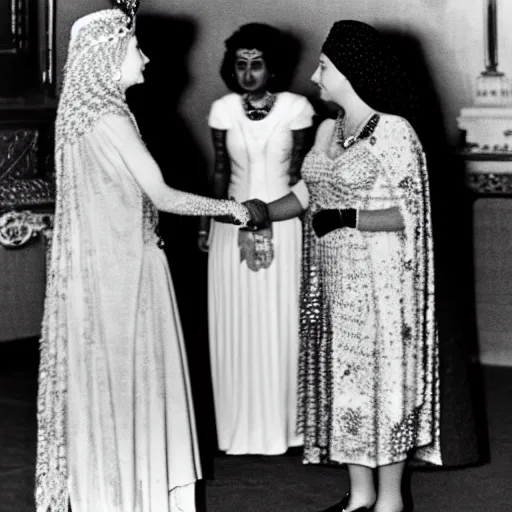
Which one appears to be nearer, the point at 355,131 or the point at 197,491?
the point at 355,131

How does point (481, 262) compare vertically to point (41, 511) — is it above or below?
above

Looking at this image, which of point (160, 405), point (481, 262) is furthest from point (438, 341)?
point (481, 262)

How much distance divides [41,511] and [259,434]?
4.74 ft

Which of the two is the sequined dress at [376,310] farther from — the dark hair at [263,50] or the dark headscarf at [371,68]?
the dark hair at [263,50]

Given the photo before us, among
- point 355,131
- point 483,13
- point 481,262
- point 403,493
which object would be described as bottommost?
point 403,493

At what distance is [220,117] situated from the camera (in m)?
5.18

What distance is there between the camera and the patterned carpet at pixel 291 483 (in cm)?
459

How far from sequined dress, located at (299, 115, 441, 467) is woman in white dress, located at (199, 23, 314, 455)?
3.02 feet

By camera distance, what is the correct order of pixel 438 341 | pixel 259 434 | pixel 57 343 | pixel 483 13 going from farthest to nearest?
pixel 483 13
pixel 259 434
pixel 438 341
pixel 57 343

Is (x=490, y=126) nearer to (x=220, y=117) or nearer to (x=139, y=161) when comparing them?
(x=220, y=117)

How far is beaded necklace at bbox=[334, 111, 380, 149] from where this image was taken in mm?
4125

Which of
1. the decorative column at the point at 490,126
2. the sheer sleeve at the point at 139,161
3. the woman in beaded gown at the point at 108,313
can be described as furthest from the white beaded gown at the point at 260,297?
the decorative column at the point at 490,126

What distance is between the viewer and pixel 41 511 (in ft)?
12.9

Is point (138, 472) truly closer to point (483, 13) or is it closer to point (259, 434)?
point (259, 434)
